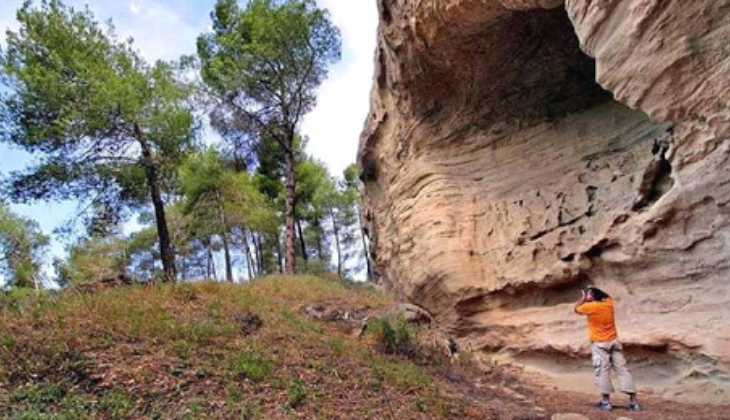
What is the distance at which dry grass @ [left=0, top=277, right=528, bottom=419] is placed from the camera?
5430 mm

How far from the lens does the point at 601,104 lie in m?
9.16

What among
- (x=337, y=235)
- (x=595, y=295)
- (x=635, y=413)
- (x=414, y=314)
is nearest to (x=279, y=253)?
(x=337, y=235)

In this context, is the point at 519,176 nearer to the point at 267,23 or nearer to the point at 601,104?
the point at 601,104

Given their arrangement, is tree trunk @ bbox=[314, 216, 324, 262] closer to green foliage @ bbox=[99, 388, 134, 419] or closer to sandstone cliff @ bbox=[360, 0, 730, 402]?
sandstone cliff @ bbox=[360, 0, 730, 402]

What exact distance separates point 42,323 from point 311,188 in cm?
1999

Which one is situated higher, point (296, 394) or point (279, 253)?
point (279, 253)

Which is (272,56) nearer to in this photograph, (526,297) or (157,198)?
(157,198)

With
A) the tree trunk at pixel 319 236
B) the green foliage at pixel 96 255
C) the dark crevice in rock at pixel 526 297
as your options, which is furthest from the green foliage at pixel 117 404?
the tree trunk at pixel 319 236

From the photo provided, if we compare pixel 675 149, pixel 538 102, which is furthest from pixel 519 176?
pixel 675 149

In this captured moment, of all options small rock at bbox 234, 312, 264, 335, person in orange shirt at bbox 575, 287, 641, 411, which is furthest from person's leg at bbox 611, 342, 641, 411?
small rock at bbox 234, 312, 264, 335

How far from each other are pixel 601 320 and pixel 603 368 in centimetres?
61

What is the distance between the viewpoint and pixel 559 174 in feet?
30.3

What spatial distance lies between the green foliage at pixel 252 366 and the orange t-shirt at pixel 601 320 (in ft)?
13.7

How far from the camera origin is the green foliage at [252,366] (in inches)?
246
